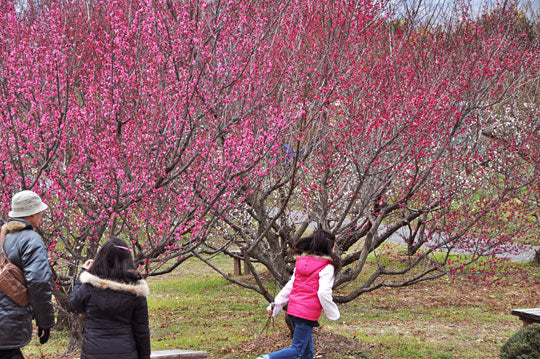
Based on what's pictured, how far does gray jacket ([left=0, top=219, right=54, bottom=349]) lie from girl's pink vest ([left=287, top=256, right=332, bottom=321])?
7.14 feet

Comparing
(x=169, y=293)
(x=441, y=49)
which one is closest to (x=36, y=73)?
(x=441, y=49)

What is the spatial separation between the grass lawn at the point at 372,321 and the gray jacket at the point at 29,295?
3657 millimetres

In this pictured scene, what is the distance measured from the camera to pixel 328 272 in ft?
17.1

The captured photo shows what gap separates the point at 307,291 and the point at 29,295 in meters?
2.42

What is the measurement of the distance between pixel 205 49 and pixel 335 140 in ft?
9.12

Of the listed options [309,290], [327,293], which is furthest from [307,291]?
[327,293]

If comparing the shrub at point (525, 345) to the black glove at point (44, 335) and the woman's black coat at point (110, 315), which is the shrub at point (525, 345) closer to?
the woman's black coat at point (110, 315)

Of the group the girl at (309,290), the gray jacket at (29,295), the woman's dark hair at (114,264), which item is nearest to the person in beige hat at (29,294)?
the gray jacket at (29,295)

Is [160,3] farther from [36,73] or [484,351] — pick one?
[484,351]

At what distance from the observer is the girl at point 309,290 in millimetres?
5203

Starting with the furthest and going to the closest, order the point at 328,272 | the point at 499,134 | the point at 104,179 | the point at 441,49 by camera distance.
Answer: the point at 499,134
the point at 441,49
the point at 104,179
the point at 328,272

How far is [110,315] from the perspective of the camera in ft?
12.5

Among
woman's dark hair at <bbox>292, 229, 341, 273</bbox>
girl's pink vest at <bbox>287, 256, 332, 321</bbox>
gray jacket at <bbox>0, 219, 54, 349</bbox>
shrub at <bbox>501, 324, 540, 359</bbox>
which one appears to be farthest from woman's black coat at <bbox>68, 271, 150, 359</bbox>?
shrub at <bbox>501, 324, 540, 359</bbox>

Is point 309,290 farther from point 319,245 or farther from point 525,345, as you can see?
point 525,345
